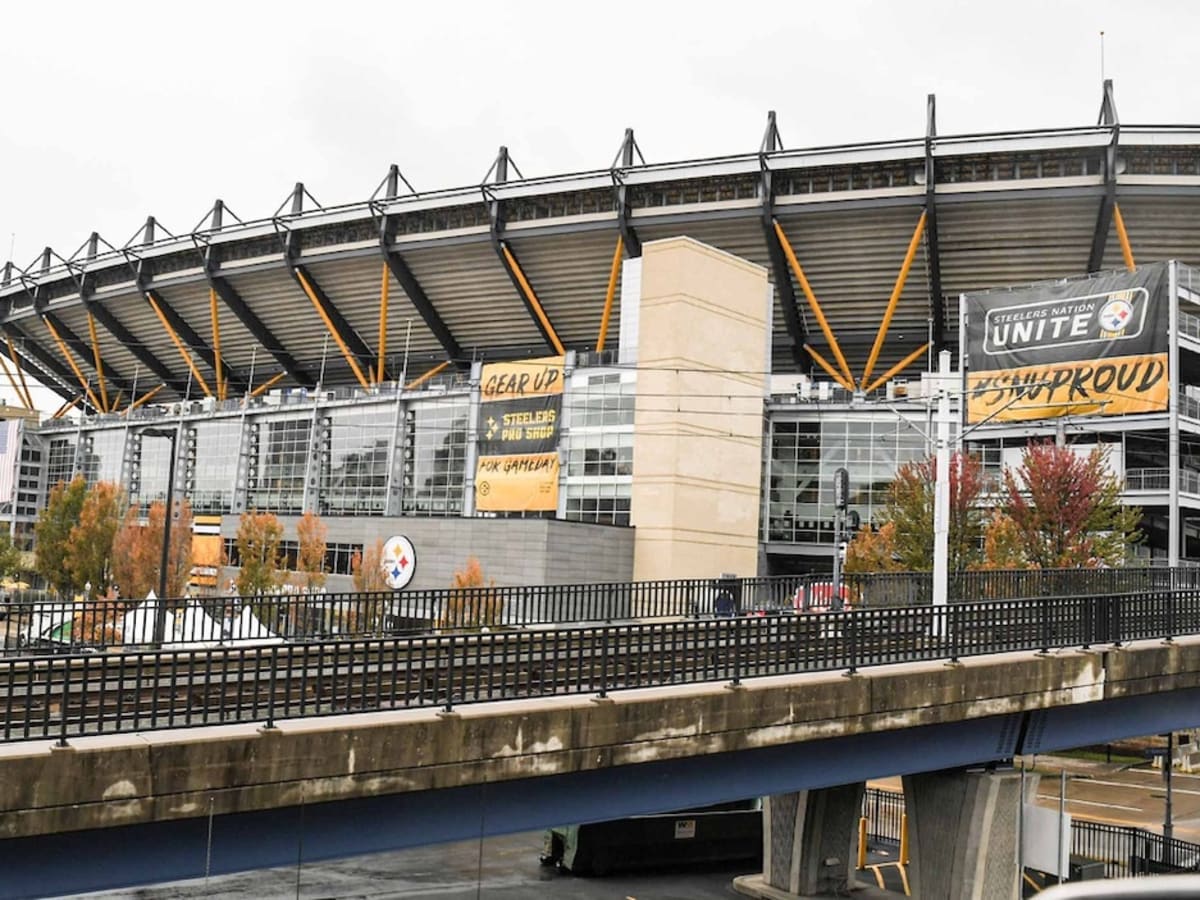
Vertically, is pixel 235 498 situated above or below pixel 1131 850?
above

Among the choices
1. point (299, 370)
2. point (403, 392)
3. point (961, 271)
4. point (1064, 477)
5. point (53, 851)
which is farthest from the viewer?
point (299, 370)

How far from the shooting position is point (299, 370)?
9588 centimetres

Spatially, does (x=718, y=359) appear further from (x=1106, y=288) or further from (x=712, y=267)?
(x=1106, y=288)

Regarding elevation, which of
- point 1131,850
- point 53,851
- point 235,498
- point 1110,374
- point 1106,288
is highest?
point 1106,288

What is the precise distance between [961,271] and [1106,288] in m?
17.5

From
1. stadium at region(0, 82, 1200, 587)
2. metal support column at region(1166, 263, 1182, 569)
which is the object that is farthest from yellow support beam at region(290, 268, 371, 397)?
metal support column at region(1166, 263, 1182, 569)

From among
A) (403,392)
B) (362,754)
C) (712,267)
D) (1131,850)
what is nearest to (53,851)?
(362,754)

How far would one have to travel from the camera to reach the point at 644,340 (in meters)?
54.5

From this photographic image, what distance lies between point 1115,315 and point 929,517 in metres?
15.1

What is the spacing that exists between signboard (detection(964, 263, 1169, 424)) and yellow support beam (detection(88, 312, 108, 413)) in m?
77.9

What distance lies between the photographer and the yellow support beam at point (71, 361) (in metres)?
104

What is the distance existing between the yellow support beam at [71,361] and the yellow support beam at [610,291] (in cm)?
5806

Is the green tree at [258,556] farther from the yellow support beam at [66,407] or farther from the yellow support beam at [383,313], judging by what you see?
the yellow support beam at [66,407]

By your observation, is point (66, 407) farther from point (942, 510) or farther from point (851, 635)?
point (851, 635)
